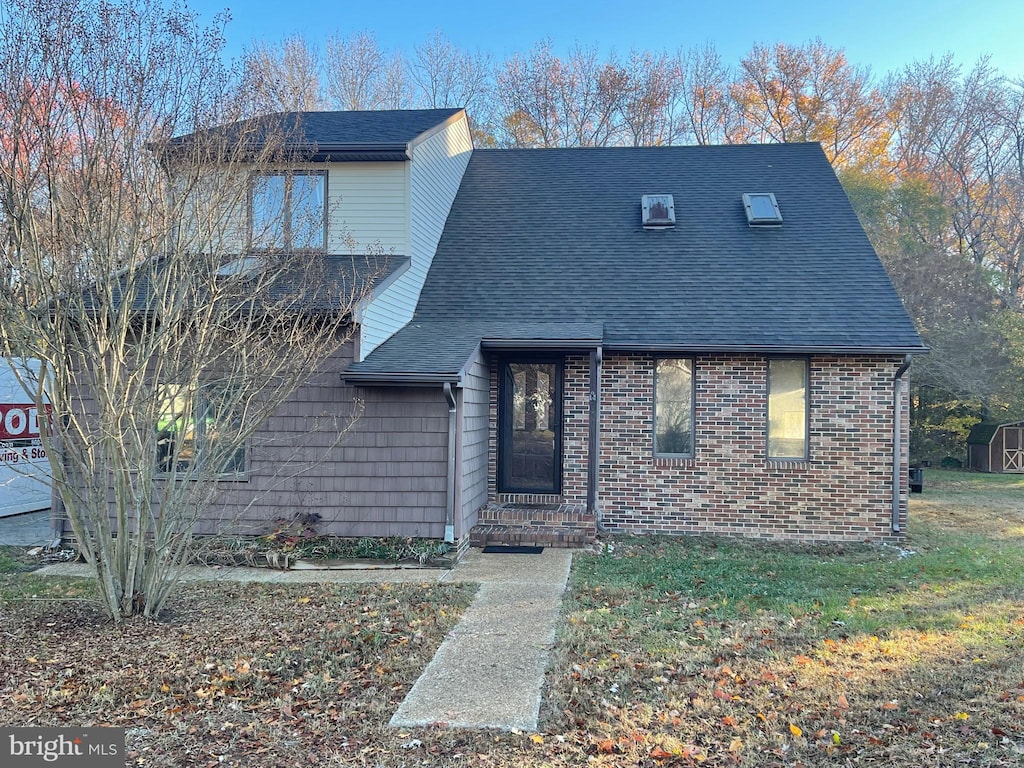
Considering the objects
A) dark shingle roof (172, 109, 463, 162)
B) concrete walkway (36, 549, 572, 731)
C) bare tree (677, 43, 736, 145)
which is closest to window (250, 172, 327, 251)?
dark shingle roof (172, 109, 463, 162)

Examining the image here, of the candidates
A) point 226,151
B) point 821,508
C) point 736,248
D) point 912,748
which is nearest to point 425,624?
point 912,748

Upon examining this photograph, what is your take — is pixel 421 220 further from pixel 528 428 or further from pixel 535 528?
pixel 535 528

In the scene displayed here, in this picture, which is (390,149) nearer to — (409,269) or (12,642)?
(409,269)

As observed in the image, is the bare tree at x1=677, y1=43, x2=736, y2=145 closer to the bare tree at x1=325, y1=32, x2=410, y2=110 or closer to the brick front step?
the bare tree at x1=325, y1=32, x2=410, y2=110

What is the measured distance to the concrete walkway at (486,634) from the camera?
13.6 feet

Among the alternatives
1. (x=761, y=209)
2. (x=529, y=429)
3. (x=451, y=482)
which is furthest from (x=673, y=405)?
(x=761, y=209)

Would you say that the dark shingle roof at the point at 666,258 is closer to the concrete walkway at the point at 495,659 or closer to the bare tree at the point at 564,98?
the concrete walkway at the point at 495,659

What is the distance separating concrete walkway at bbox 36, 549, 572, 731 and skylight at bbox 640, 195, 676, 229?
19.1 feet

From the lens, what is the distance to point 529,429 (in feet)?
32.1

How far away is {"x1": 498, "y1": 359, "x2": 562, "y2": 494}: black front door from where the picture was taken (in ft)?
32.0

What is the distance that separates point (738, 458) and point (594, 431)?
194cm

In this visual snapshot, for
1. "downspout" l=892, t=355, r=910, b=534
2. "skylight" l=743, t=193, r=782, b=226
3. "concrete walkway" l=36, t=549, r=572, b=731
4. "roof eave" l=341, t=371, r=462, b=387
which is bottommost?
"concrete walkway" l=36, t=549, r=572, b=731

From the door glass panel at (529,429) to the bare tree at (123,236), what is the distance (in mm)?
3863

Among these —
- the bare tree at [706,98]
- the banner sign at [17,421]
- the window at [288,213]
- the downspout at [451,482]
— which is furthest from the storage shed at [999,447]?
the banner sign at [17,421]
